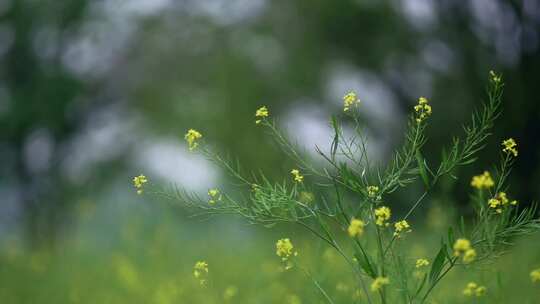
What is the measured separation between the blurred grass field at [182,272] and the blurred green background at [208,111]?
0.03 m

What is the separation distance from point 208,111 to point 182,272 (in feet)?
31.1

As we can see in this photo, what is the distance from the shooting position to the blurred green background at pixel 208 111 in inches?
205

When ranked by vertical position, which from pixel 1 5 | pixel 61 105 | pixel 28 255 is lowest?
pixel 28 255

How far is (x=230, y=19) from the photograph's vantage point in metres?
13.9

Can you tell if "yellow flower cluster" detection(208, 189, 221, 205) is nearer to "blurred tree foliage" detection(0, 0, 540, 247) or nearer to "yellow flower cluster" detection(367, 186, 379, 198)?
"yellow flower cluster" detection(367, 186, 379, 198)

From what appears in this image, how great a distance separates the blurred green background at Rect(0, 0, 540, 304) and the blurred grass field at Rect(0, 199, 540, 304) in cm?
3

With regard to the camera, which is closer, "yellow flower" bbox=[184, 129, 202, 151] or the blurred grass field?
"yellow flower" bbox=[184, 129, 202, 151]

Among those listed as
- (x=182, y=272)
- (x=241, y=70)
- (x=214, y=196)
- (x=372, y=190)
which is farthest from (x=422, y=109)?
(x=241, y=70)

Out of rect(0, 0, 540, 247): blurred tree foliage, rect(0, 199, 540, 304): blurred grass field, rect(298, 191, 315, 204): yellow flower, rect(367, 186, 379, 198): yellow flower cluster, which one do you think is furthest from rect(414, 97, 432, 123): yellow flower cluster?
rect(0, 0, 540, 247): blurred tree foliage

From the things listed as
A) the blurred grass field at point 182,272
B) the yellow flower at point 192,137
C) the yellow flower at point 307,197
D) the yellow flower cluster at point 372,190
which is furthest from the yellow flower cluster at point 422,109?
the yellow flower at point 192,137

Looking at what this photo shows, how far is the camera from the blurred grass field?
409 cm

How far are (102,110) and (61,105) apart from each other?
1.71 meters

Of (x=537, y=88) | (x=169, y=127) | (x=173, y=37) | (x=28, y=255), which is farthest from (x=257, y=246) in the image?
(x=173, y=37)

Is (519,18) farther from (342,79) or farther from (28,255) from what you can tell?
(28,255)
